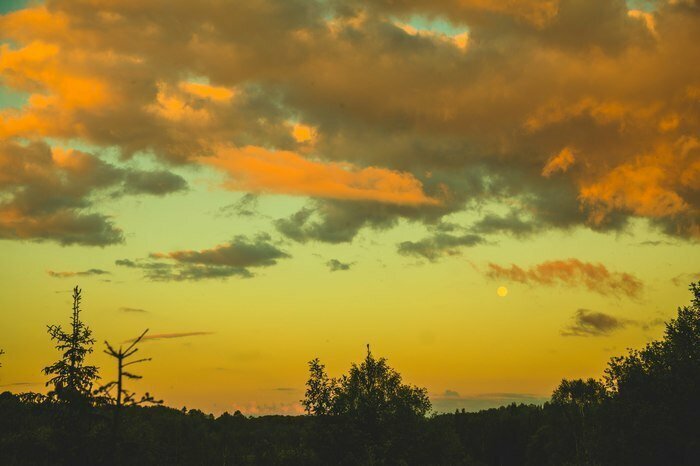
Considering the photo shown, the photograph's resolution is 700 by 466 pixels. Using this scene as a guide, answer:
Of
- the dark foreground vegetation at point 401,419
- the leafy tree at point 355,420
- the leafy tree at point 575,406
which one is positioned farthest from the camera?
the leafy tree at point 575,406

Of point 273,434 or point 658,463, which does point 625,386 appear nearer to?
point 658,463

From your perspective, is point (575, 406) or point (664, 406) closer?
point (664, 406)

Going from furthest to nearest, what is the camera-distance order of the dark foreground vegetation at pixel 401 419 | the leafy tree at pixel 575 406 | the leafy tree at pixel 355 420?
the leafy tree at pixel 575 406 → the leafy tree at pixel 355 420 → the dark foreground vegetation at pixel 401 419

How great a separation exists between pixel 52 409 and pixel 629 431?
174 ft

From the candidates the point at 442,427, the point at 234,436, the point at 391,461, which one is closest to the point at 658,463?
the point at 391,461

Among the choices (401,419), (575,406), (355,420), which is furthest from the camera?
(575,406)

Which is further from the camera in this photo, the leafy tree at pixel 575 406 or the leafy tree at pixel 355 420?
the leafy tree at pixel 575 406

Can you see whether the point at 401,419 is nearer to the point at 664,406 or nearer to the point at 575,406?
the point at 664,406

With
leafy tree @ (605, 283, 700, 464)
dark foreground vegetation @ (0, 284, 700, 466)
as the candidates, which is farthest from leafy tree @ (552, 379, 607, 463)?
leafy tree @ (605, 283, 700, 464)

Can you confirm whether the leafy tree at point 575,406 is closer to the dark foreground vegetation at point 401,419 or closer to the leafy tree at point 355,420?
the dark foreground vegetation at point 401,419

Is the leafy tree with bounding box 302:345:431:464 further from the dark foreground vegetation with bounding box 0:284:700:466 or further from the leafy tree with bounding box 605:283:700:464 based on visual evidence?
the leafy tree with bounding box 605:283:700:464

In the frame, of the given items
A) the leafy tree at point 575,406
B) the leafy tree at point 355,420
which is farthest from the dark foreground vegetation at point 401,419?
the leafy tree at point 575,406

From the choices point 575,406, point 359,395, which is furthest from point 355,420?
point 575,406

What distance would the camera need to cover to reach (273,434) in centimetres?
18475
